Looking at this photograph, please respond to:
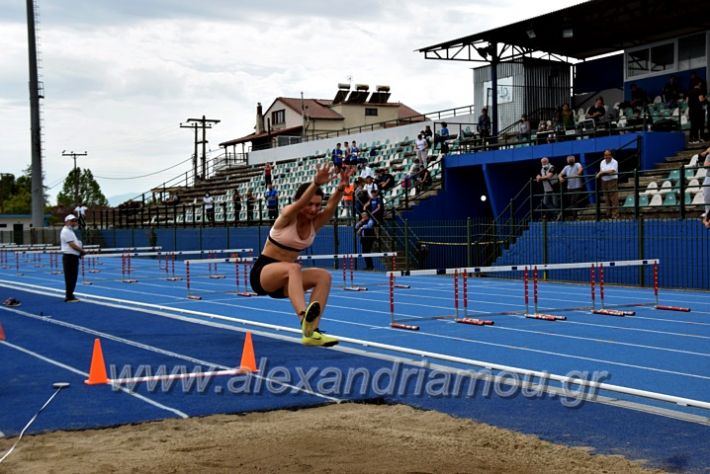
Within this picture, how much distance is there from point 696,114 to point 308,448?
21057mm

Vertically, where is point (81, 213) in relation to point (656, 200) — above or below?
above

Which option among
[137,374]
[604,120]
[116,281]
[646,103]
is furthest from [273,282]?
[646,103]

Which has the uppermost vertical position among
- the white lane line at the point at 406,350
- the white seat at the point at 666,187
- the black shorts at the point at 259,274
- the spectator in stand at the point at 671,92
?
the spectator in stand at the point at 671,92

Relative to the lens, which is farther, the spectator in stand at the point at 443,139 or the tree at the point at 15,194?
the tree at the point at 15,194

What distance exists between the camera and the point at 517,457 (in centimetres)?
612

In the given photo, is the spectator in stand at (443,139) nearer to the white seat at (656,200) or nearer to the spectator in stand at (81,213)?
the white seat at (656,200)

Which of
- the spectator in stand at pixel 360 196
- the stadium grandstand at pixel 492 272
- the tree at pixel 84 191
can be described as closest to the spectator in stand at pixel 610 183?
the stadium grandstand at pixel 492 272

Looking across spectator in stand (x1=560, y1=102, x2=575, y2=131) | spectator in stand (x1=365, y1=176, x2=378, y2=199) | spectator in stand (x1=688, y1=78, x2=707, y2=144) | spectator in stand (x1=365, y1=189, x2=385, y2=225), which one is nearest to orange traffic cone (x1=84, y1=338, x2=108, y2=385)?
spectator in stand (x1=365, y1=189, x2=385, y2=225)

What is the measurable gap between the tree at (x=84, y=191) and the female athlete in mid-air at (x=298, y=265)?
11939 cm

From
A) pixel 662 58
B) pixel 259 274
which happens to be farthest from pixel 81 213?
pixel 259 274

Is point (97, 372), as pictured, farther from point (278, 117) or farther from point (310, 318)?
point (278, 117)

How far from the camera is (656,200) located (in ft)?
72.0

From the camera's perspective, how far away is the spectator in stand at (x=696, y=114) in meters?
24.4

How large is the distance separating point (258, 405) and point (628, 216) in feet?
54.0
